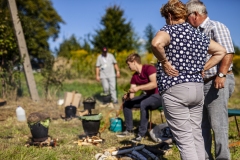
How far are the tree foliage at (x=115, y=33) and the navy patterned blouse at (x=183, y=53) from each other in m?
17.5

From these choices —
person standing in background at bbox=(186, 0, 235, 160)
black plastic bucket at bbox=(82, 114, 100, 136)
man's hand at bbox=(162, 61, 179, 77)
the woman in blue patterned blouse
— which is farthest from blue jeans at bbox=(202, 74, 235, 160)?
black plastic bucket at bbox=(82, 114, 100, 136)

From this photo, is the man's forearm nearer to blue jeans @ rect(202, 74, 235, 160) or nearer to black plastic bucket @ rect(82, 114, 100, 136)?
black plastic bucket @ rect(82, 114, 100, 136)

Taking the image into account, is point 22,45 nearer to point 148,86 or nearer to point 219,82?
point 148,86

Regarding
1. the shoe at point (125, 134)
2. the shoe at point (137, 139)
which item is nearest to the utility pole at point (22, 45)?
the shoe at point (125, 134)

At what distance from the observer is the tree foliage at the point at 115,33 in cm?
2038

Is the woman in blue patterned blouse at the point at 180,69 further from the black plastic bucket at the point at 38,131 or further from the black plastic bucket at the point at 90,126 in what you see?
the black plastic bucket at the point at 38,131

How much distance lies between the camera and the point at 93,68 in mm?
15859

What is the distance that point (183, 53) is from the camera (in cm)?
257

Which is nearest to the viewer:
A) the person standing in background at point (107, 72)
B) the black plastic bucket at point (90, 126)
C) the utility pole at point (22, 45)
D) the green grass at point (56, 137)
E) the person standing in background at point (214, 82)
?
the person standing in background at point (214, 82)

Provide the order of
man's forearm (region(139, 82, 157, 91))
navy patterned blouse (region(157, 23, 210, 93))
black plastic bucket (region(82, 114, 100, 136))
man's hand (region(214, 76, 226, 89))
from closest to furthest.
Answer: navy patterned blouse (region(157, 23, 210, 93)) < man's hand (region(214, 76, 226, 89)) < black plastic bucket (region(82, 114, 100, 136)) < man's forearm (region(139, 82, 157, 91))

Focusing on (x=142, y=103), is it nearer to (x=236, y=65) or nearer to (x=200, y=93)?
(x=200, y=93)

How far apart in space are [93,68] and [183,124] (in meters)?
13.4

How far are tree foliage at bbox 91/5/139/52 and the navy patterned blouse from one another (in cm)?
1755

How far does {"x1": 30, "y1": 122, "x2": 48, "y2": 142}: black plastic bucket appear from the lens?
178 inches
